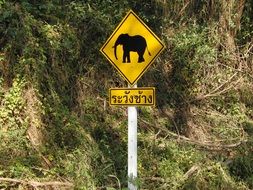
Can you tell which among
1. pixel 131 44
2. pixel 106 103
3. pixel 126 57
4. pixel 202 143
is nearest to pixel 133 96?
pixel 126 57

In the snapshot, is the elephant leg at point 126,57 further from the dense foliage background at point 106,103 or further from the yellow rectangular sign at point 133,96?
the dense foliage background at point 106,103

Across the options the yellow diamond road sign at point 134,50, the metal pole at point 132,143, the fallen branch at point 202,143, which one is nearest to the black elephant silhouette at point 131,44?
the yellow diamond road sign at point 134,50

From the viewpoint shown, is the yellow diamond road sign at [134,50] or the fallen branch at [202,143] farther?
the fallen branch at [202,143]

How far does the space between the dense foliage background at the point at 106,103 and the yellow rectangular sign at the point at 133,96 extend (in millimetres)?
1259

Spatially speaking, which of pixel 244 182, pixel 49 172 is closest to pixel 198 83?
pixel 244 182

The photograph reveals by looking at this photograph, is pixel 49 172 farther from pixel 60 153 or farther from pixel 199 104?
pixel 199 104

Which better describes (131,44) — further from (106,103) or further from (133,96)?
(106,103)

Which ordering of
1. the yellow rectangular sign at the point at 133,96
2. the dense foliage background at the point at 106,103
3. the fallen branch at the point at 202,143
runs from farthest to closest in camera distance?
the fallen branch at the point at 202,143 → the dense foliage background at the point at 106,103 → the yellow rectangular sign at the point at 133,96

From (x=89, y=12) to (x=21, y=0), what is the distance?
53.1 inches

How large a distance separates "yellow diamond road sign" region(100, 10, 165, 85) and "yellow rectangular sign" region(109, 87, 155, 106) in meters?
0.12

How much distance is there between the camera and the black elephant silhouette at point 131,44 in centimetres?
562

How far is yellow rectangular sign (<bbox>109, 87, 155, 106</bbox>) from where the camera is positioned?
18.4 feet

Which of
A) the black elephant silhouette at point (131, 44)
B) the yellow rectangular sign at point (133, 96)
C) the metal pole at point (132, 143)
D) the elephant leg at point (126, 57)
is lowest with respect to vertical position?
the metal pole at point (132, 143)

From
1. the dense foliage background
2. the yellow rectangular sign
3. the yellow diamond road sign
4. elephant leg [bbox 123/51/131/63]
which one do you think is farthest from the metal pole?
the dense foliage background
